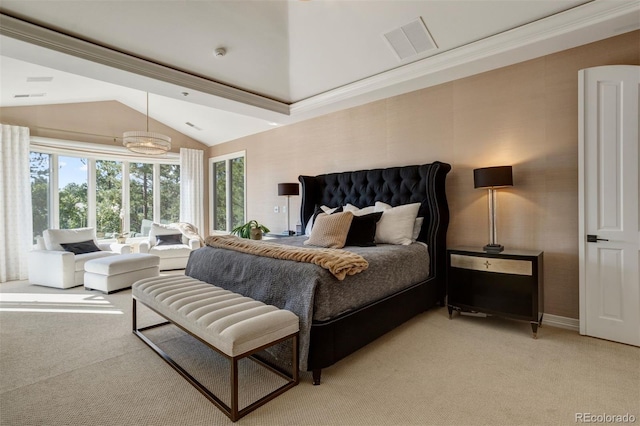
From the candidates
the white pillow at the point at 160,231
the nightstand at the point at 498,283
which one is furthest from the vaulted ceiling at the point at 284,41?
the white pillow at the point at 160,231

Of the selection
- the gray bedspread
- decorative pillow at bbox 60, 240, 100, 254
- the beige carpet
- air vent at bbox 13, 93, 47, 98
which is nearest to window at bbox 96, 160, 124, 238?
decorative pillow at bbox 60, 240, 100, 254

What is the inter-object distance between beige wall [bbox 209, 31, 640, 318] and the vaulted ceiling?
175mm

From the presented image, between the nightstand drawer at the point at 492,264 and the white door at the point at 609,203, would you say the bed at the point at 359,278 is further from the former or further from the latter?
the white door at the point at 609,203

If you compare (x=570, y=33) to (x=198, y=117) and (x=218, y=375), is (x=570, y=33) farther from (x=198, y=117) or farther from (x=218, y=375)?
(x=198, y=117)

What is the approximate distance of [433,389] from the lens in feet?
6.56

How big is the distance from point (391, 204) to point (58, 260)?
482 centimetres

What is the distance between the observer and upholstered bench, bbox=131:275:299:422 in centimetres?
175

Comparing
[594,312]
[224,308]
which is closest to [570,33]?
[594,312]

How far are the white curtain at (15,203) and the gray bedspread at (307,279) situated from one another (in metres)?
4.05

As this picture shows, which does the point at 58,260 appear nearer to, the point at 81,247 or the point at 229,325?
the point at 81,247

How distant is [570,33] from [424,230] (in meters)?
2.21

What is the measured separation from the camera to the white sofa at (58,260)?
178 inches

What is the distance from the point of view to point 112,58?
10.4ft

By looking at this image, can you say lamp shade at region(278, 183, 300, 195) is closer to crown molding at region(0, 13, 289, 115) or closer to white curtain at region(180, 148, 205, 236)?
crown molding at region(0, 13, 289, 115)
